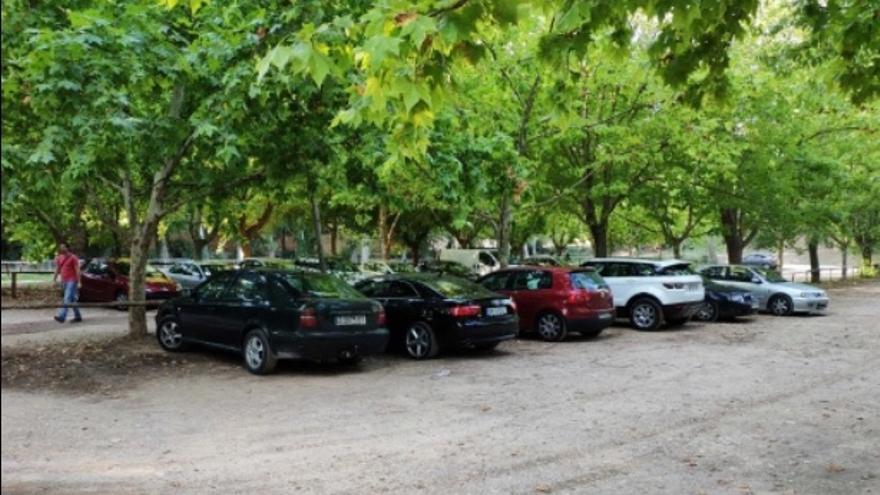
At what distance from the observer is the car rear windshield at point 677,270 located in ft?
58.9

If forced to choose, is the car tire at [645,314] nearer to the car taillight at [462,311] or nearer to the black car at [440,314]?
the black car at [440,314]

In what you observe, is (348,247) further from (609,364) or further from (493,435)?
(493,435)

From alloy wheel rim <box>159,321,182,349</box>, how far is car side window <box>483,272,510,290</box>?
660 centimetres


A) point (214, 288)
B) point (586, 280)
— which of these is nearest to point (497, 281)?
point (586, 280)

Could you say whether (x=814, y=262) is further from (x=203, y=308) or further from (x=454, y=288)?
(x=203, y=308)

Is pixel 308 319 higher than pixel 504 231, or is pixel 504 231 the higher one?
pixel 504 231

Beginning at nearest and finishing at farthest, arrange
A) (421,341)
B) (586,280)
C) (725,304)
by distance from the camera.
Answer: (421,341) → (586,280) → (725,304)

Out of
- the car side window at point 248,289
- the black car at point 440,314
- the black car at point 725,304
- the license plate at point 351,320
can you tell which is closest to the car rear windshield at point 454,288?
the black car at point 440,314

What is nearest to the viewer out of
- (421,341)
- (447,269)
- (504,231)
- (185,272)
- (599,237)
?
(421,341)

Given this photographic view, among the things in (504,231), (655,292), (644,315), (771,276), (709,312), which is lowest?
(709,312)

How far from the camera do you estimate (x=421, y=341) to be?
42.3 feet

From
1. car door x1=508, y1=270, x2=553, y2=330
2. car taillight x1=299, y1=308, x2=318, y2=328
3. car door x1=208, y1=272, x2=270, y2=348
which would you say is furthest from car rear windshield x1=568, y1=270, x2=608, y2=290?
car door x1=208, y1=272, x2=270, y2=348

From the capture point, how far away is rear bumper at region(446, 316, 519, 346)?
12641mm

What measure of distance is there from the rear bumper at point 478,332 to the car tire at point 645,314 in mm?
5668
